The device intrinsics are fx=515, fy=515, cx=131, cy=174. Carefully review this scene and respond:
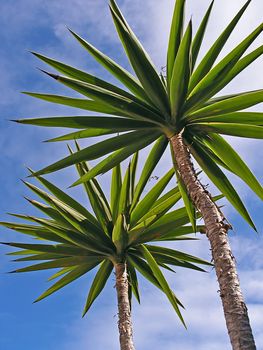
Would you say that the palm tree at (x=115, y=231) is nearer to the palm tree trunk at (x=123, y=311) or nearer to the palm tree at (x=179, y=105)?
the palm tree trunk at (x=123, y=311)

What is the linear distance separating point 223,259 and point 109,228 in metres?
3.37

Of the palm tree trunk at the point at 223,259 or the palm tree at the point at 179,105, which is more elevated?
the palm tree at the point at 179,105

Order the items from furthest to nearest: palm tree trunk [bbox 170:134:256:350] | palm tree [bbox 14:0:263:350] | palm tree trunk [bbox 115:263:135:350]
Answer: palm tree trunk [bbox 115:263:135:350] → palm tree [bbox 14:0:263:350] → palm tree trunk [bbox 170:134:256:350]

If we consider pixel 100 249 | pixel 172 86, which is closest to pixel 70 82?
pixel 172 86

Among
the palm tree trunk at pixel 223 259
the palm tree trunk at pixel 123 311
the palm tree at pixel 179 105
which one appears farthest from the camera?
the palm tree trunk at pixel 123 311

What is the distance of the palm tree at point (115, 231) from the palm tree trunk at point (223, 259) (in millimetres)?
1205

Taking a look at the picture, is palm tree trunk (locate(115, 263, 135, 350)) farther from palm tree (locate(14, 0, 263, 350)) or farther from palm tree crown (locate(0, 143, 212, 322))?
palm tree (locate(14, 0, 263, 350))

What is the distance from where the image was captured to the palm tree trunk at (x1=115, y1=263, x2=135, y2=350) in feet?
23.0

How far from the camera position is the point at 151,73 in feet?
19.4

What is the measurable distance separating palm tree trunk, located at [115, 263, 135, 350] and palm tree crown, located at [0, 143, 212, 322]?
0.18 meters

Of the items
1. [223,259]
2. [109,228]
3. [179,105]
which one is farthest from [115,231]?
[223,259]

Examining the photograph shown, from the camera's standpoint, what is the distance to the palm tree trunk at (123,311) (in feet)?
23.0

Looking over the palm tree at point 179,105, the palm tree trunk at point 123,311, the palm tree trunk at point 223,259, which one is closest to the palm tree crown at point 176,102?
the palm tree at point 179,105

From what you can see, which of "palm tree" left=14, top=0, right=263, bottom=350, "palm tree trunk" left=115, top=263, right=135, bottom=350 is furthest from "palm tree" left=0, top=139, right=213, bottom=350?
"palm tree" left=14, top=0, right=263, bottom=350
